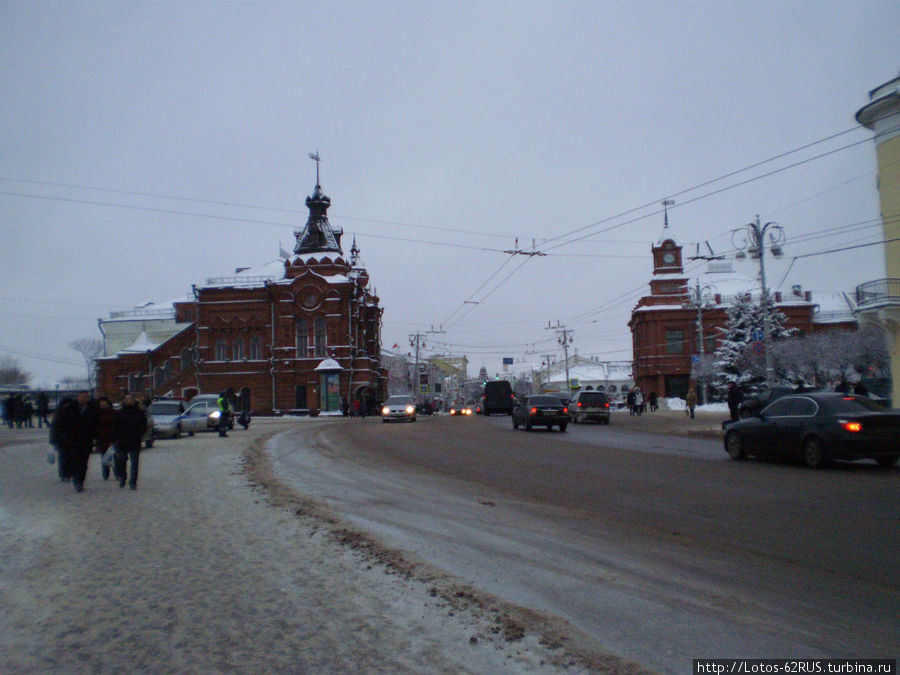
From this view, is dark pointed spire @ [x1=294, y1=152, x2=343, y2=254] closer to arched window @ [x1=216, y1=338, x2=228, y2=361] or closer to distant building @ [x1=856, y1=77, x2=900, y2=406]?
arched window @ [x1=216, y1=338, x2=228, y2=361]

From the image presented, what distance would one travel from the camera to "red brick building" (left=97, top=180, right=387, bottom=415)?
66125mm

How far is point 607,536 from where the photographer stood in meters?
8.23

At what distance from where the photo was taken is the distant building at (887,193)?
87.2ft

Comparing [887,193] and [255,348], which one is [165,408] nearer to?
[887,193]

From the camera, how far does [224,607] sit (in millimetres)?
5664

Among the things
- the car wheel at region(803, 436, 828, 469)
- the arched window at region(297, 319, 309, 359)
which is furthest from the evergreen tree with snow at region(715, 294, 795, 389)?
the car wheel at region(803, 436, 828, 469)

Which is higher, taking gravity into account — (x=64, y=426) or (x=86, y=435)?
(x=64, y=426)

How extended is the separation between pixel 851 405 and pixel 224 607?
13174mm

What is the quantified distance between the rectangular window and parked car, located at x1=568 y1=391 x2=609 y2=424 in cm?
3693

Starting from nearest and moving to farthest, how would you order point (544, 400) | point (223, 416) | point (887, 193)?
point (887, 193) < point (223, 416) < point (544, 400)

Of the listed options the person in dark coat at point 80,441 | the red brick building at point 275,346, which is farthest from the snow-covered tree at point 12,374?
the person in dark coat at point 80,441

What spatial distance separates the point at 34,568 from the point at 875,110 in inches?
1207

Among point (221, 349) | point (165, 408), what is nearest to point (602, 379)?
point (221, 349)

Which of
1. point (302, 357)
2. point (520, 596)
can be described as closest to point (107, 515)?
point (520, 596)
